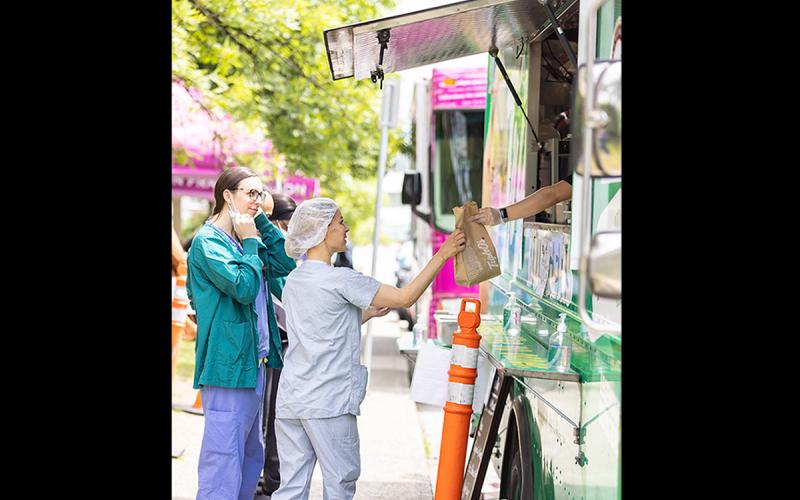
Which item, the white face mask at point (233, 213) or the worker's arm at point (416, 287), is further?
the white face mask at point (233, 213)

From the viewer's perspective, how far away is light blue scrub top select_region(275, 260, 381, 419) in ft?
15.7

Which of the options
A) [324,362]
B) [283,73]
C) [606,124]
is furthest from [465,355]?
[283,73]

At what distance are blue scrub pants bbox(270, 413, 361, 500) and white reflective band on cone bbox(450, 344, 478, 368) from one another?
1.75ft

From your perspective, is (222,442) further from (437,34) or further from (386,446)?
(386,446)

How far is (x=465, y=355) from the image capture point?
482 cm

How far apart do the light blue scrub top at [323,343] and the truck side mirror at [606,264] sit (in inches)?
82.9

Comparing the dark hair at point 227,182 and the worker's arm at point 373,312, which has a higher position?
the dark hair at point 227,182

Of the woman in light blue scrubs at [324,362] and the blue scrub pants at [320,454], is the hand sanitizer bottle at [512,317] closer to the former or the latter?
the woman in light blue scrubs at [324,362]

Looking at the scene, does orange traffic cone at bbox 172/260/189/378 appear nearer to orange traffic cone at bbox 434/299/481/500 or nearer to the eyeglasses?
the eyeglasses

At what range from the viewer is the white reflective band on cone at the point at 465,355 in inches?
189

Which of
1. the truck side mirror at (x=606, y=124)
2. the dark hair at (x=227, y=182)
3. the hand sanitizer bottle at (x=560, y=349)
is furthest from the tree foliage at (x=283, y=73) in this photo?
the truck side mirror at (x=606, y=124)

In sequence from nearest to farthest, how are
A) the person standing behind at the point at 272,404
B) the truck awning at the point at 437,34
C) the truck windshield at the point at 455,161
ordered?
1. the truck awning at the point at 437,34
2. the person standing behind at the point at 272,404
3. the truck windshield at the point at 455,161
